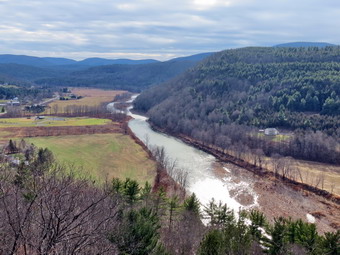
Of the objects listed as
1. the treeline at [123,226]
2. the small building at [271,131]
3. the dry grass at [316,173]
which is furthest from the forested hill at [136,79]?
the treeline at [123,226]

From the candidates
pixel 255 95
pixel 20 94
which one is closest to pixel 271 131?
pixel 255 95

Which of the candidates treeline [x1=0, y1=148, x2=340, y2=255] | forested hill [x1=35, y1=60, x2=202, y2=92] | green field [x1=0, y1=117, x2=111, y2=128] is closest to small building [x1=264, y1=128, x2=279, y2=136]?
treeline [x1=0, y1=148, x2=340, y2=255]

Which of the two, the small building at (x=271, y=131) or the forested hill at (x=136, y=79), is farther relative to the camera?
the forested hill at (x=136, y=79)

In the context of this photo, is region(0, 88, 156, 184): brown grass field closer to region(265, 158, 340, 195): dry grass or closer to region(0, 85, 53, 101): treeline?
region(265, 158, 340, 195): dry grass

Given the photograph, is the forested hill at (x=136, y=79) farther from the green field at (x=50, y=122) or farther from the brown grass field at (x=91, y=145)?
the brown grass field at (x=91, y=145)

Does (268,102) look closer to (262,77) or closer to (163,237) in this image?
(262,77)
